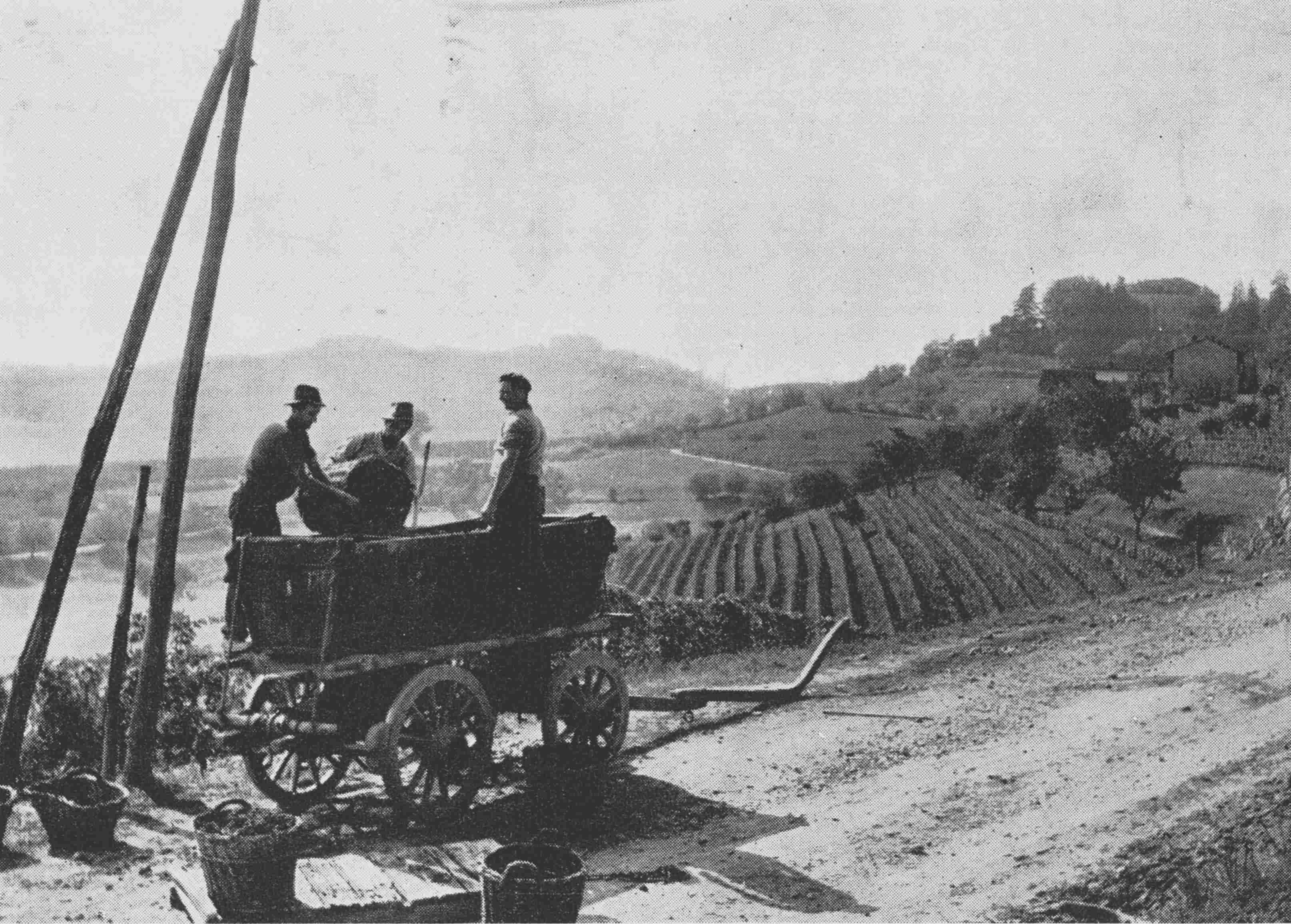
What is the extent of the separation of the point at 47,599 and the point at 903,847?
20.6 ft

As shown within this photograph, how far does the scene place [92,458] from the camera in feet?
26.2

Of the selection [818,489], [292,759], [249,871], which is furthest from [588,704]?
[818,489]

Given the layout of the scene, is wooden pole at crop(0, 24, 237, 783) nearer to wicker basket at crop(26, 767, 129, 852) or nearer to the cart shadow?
wicker basket at crop(26, 767, 129, 852)

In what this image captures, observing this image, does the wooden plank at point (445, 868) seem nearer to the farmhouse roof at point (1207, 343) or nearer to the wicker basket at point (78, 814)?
the wicker basket at point (78, 814)

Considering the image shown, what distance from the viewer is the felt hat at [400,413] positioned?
840cm

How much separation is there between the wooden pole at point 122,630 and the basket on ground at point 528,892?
4.82 m


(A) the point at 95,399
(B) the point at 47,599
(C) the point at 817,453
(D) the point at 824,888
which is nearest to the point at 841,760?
(D) the point at 824,888

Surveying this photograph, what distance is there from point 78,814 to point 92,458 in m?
2.57

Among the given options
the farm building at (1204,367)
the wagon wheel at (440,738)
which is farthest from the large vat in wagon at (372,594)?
the farm building at (1204,367)

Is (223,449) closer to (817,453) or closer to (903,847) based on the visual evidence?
(817,453)

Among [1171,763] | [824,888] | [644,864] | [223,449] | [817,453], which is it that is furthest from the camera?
[817,453]

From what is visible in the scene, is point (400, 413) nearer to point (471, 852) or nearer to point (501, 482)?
point (501, 482)

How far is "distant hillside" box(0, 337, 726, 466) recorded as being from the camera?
48031mm

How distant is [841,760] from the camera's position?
904 centimetres
